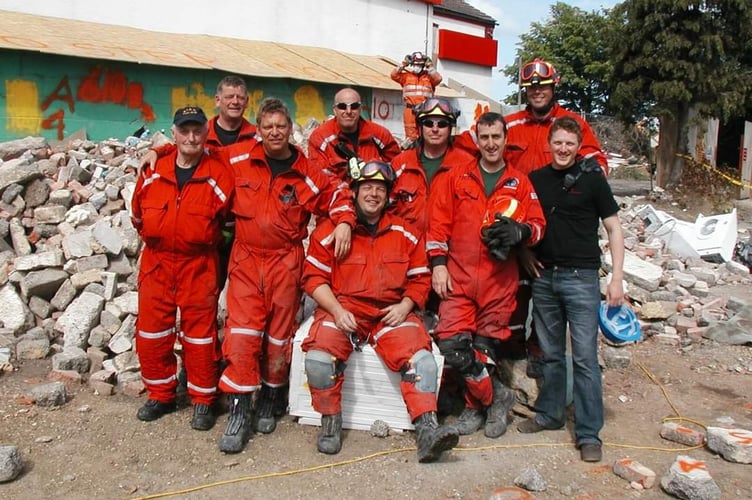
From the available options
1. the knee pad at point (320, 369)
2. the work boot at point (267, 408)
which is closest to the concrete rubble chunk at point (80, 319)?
the work boot at point (267, 408)

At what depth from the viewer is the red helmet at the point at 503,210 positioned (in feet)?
14.1

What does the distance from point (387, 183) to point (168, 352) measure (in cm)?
204

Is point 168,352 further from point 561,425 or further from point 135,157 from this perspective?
point 135,157

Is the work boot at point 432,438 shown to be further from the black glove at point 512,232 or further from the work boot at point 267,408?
the black glove at point 512,232

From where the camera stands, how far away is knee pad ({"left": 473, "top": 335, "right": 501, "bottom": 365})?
457 centimetres

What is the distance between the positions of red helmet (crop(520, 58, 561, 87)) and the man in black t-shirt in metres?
0.76

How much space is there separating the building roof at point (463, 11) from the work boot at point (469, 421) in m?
26.7

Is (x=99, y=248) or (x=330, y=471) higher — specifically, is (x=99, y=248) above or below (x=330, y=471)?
above

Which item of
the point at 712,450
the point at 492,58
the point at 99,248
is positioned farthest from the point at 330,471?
the point at 492,58

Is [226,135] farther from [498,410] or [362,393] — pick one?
[498,410]

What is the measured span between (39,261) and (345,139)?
327 cm

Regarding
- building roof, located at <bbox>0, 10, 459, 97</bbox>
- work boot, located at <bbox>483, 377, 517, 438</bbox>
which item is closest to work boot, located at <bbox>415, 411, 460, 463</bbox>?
work boot, located at <bbox>483, 377, 517, 438</bbox>

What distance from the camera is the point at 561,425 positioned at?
471cm

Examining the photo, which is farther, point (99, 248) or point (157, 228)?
point (99, 248)
